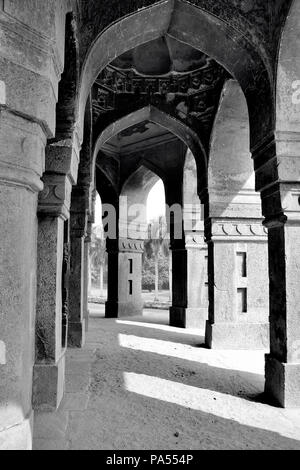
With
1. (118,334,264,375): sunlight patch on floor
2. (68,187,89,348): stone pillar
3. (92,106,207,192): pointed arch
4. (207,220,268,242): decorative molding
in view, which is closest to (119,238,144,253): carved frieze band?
(118,334,264,375): sunlight patch on floor

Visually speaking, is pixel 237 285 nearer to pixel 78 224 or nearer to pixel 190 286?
pixel 190 286

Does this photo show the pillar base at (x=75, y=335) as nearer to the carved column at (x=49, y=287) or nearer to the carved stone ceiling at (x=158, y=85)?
the carved column at (x=49, y=287)

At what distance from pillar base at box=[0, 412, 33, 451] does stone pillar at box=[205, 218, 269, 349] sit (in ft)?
14.9

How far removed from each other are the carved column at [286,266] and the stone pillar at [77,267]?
11.3 ft

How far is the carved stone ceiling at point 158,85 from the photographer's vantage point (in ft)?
22.0

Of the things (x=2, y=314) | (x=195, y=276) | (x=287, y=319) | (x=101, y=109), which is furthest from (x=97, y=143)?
(x=2, y=314)

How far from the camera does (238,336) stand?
6.37m

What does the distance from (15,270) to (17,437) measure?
852 mm

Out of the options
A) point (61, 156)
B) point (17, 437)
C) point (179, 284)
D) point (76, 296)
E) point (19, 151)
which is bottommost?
point (17, 437)

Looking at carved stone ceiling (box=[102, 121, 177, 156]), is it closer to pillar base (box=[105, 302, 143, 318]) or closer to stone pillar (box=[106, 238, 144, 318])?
stone pillar (box=[106, 238, 144, 318])

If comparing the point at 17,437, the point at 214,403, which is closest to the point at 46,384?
the point at 17,437

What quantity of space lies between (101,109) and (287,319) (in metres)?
4.86

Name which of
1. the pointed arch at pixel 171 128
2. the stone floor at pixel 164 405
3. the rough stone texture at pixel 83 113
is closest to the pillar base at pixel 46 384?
the stone floor at pixel 164 405

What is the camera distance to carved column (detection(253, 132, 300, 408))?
3578 mm
